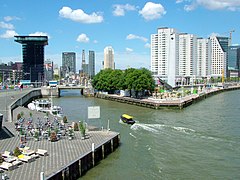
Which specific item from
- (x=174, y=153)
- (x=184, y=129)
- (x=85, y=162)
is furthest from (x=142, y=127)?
(x=85, y=162)

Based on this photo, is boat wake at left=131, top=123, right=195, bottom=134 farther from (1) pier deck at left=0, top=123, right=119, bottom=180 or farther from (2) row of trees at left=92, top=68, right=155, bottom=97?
(2) row of trees at left=92, top=68, right=155, bottom=97

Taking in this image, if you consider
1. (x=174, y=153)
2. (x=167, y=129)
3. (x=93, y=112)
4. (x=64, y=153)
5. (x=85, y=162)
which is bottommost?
(x=174, y=153)

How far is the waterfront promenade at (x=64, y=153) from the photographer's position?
23719 mm

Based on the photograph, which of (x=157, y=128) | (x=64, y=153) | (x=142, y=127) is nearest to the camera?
(x=64, y=153)

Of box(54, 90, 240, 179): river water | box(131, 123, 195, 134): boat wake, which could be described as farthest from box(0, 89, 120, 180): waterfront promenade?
box(131, 123, 195, 134): boat wake

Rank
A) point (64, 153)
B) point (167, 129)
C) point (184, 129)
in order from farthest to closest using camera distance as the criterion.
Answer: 1. point (184, 129)
2. point (167, 129)
3. point (64, 153)

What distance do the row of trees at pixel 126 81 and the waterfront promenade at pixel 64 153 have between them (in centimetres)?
5730

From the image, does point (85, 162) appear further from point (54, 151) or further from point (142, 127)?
point (142, 127)

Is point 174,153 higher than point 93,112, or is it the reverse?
point 93,112

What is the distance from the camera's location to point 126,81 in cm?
9919

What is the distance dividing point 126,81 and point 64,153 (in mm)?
71441

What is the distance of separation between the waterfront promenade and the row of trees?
57300 mm

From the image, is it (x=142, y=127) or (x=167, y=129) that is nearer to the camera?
(x=167, y=129)

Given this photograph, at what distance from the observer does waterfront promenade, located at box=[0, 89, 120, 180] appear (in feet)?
77.8
